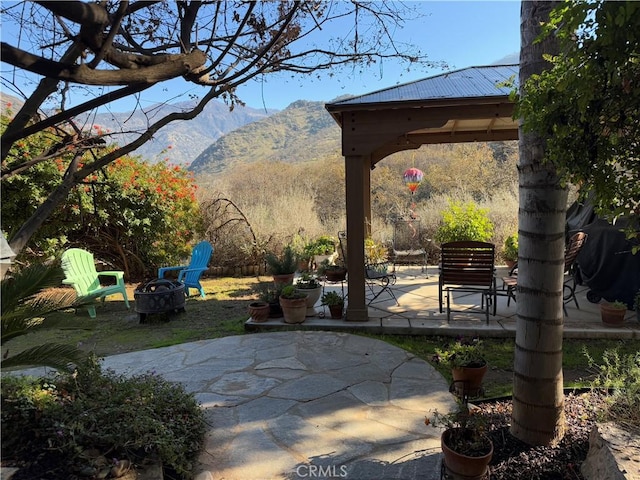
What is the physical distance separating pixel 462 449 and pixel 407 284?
4.73 metres

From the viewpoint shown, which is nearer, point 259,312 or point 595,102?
point 595,102

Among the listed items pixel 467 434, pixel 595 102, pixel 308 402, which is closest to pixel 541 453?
pixel 467 434

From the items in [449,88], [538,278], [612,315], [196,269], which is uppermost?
[449,88]

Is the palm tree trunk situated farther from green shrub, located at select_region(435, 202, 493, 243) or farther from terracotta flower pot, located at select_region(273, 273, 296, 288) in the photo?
green shrub, located at select_region(435, 202, 493, 243)

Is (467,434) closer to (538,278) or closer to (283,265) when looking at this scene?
(538,278)

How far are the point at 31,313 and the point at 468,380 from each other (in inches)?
103

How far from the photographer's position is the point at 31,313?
2.08 meters

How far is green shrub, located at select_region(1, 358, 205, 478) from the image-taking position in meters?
2.00

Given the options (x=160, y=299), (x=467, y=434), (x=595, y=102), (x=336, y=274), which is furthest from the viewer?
(x=160, y=299)

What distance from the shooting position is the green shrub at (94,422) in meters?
2.00

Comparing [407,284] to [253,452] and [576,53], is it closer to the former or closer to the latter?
[253,452]

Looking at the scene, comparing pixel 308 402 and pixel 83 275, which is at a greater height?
pixel 83 275

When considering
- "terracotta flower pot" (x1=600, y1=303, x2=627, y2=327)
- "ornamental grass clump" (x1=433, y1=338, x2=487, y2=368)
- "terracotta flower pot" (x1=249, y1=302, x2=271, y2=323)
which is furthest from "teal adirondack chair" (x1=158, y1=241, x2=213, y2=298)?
"terracotta flower pot" (x1=600, y1=303, x2=627, y2=327)

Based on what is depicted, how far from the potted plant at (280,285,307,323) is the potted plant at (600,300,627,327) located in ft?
10.8
